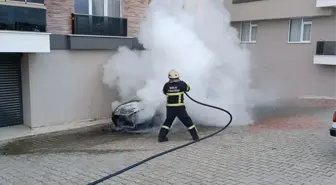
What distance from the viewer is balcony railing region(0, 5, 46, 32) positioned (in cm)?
738

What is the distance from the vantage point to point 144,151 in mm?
6594

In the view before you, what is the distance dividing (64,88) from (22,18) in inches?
86.1

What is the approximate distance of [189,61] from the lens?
809cm

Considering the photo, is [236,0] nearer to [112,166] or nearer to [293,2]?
[293,2]

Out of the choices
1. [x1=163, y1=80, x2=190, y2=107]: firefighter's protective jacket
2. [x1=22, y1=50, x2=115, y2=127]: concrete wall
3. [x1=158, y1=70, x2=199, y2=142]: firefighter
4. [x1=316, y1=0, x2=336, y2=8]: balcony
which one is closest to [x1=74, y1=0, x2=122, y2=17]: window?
[x1=22, y1=50, x2=115, y2=127]: concrete wall

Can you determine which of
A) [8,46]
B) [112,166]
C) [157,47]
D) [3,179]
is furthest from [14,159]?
[157,47]

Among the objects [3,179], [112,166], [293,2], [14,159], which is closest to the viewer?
[3,179]

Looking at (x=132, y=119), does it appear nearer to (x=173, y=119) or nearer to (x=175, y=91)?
(x=173, y=119)

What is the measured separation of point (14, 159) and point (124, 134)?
106 inches

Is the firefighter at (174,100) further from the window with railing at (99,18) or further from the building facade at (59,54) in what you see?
the window with railing at (99,18)

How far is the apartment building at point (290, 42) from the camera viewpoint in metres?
14.2

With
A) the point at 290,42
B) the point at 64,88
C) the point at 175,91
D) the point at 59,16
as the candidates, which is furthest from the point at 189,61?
the point at 290,42

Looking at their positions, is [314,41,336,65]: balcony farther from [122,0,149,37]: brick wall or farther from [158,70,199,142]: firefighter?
[158,70,199,142]: firefighter

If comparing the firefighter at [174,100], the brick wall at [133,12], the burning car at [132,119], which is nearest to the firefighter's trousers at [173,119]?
the firefighter at [174,100]
